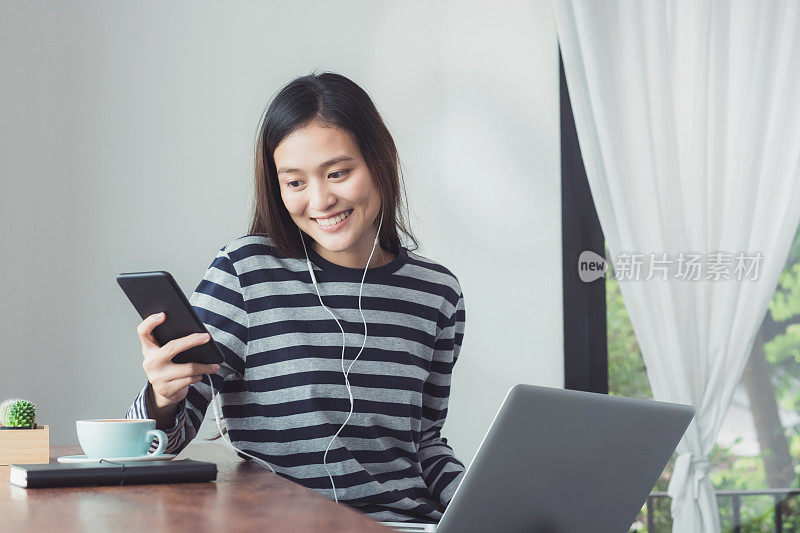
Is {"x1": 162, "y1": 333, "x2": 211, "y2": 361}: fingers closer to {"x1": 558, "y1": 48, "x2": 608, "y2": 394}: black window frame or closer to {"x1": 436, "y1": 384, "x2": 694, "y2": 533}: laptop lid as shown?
{"x1": 436, "y1": 384, "x2": 694, "y2": 533}: laptop lid

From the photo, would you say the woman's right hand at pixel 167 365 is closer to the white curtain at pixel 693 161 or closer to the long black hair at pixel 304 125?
the long black hair at pixel 304 125

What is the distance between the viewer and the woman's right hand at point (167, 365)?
105 cm

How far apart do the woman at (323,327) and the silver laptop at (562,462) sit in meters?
0.24

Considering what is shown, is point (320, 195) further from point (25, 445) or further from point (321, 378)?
point (25, 445)

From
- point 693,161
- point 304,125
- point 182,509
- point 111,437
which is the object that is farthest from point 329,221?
point 693,161

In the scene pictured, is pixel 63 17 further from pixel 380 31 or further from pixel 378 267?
pixel 378 267

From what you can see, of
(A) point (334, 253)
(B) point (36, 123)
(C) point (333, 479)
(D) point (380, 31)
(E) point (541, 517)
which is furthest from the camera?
(D) point (380, 31)

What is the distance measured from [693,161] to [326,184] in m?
1.76

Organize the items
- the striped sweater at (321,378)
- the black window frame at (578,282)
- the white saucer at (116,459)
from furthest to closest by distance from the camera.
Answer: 1. the black window frame at (578,282)
2. the striped sweater at (321,378)
3. the white saucer at (116,459)

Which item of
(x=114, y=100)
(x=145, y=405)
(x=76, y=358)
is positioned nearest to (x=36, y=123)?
(x=114, y=100)

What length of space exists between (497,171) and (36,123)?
4.37ft

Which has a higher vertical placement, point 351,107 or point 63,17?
point 63,17

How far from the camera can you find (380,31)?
2551 mm

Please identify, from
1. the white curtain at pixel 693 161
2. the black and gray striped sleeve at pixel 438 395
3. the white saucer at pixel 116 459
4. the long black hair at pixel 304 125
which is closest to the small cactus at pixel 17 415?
the white saucer at pixel 116 459
